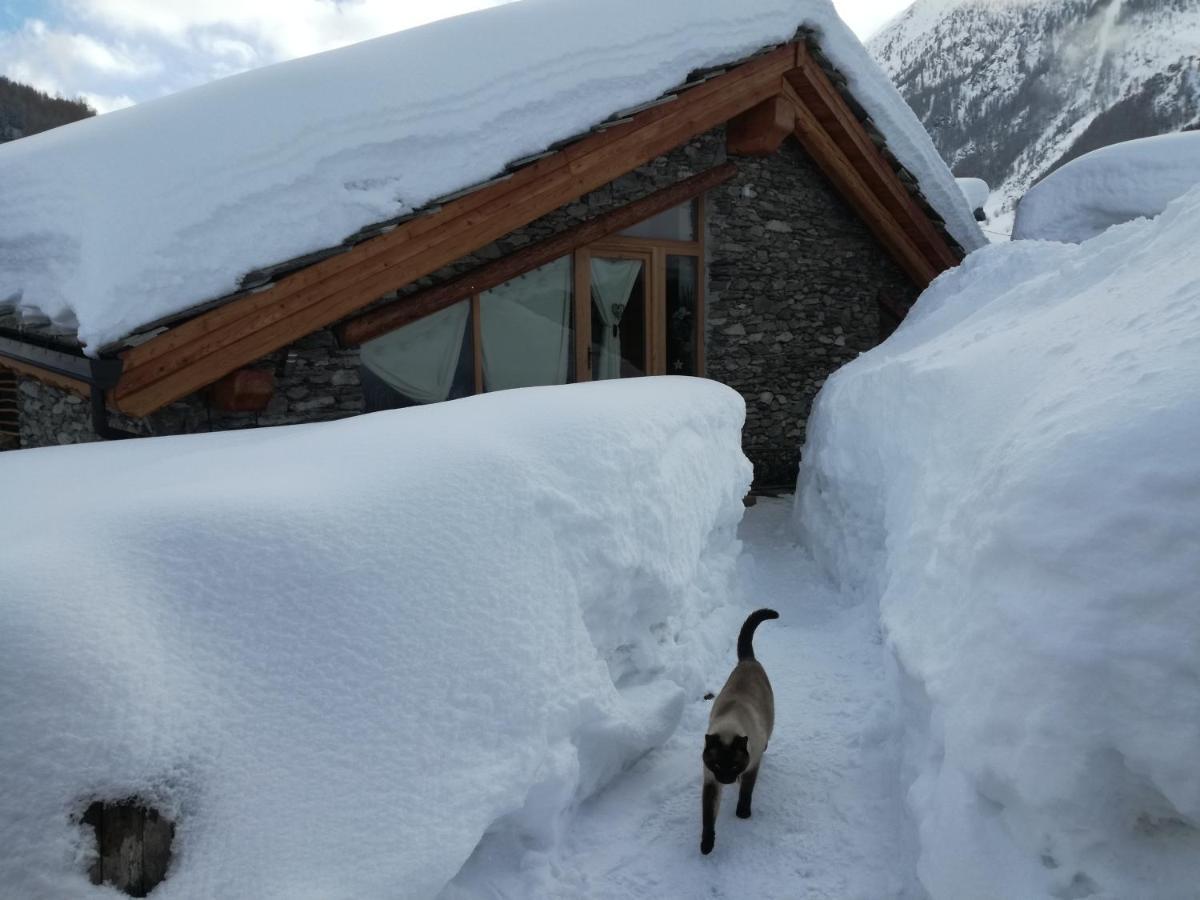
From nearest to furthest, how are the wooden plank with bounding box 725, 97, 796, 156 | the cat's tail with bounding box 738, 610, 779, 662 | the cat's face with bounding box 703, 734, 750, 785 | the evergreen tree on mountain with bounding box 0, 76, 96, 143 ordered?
the cat's face with bounding box 703, 734, 750, 785
the cat's tail with bounding box 738, 610, 779, 662
the wooden plank with bounding box 725, 97, 796, 156
the evergreen tree on mountain with bounding box 0, 76, 96, 143

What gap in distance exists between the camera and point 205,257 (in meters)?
4.57

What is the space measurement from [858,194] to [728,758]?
7.51 m

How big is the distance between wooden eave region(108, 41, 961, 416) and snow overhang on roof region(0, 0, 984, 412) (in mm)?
99

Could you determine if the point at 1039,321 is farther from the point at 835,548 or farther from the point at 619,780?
the point at 619,780

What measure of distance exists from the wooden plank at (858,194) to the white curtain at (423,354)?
13.7 feet

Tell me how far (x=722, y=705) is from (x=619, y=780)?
20.5 inches

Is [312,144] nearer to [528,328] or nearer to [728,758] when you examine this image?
[528,328]

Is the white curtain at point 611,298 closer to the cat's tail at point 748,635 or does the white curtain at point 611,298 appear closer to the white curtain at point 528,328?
the white curtain at point 528,328

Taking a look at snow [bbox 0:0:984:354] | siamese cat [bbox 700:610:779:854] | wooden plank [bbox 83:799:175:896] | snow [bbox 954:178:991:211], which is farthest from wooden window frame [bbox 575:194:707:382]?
snow [bbox 954:178:991:211]

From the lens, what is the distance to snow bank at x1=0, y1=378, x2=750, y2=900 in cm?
157

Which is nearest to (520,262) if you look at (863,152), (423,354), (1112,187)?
(423,354)

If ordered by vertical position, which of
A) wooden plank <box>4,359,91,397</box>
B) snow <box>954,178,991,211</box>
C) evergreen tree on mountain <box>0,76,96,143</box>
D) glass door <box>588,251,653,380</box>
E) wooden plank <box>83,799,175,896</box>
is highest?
evergreen tree on mountain <box>0,76,96,143</box>

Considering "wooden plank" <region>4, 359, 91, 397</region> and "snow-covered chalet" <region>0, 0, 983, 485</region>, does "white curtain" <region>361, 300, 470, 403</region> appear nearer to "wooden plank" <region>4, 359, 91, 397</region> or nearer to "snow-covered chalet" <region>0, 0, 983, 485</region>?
"snow-covered chalet" <region>0, 0, 983, 485</region>

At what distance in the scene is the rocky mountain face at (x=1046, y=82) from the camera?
170 ft
